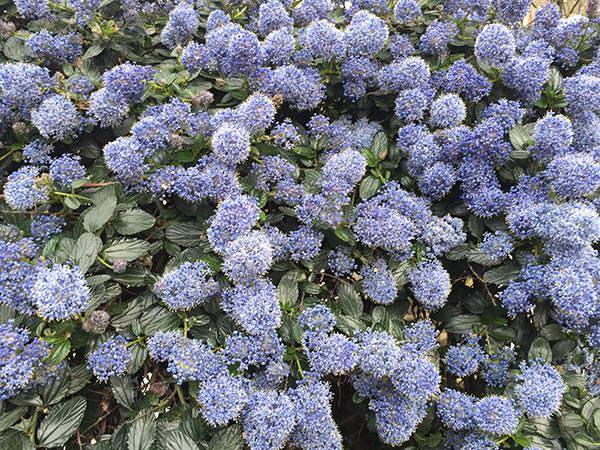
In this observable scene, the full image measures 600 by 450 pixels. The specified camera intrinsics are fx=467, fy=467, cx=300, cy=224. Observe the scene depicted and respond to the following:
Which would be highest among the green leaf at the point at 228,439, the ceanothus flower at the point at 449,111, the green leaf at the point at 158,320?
the ceanothus flower at the point at 449,111

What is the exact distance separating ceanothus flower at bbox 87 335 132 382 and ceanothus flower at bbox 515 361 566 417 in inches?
54.9

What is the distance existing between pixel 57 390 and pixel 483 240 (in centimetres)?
169

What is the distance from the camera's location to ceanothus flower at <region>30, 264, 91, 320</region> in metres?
1.46

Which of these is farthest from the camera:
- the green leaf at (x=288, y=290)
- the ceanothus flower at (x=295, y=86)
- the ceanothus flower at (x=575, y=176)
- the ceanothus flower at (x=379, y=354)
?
the ceanothus flower at (x=295, y=86)

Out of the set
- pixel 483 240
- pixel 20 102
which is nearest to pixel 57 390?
pixel 20 102

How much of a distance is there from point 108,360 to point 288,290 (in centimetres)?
65

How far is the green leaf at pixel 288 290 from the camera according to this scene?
67.7 inches

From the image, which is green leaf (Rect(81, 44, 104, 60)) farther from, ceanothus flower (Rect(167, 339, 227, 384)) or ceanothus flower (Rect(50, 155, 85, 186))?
ceanothus flower (Rect(167, 339, 227, 384))

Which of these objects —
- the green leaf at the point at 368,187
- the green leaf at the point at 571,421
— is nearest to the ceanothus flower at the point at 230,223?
the green leaf at the point at 368,187

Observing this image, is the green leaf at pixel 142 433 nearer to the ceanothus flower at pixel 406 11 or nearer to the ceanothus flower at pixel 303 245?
the ceanothus flower at pixel 303 245

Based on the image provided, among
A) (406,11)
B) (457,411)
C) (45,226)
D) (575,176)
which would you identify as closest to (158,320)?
(45,226)

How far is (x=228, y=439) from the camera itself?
4.94 ft

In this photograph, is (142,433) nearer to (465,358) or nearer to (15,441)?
(15,441)

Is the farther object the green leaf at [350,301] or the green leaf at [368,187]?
the green leaf at [368,187]
